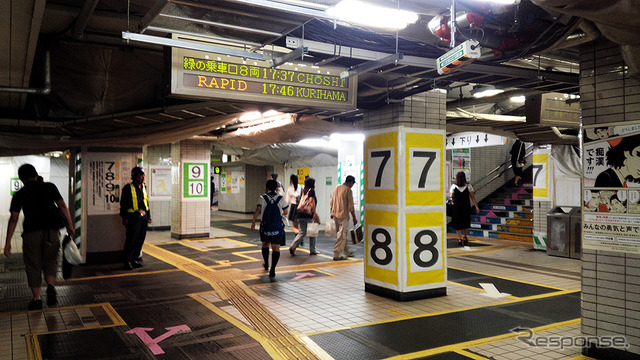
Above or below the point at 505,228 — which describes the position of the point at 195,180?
above

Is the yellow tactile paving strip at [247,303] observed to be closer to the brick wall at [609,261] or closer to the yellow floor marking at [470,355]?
the yellow floor marking at [470,355]

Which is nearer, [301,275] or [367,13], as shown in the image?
[367,13]

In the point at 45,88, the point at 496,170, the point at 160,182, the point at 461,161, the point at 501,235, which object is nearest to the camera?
the point at 45,88

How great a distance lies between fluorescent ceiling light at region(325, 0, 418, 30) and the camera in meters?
3.55

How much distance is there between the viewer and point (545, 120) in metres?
7.79

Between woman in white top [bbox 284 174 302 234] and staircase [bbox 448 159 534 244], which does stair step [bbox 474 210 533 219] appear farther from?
woman in white top [bbox 284 174 302 234]

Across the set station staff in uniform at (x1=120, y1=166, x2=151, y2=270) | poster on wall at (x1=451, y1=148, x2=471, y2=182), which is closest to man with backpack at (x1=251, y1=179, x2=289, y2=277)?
station staff in uniform at (x1=120, y1=166, x2=151, y2=270)

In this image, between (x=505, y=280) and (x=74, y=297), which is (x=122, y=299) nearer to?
(x=74, y=297)

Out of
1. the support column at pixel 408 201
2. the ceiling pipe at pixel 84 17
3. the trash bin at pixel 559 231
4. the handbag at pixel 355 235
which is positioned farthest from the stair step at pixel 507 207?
the ceiling pipe at pixel 84 17

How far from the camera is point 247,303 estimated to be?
6648 mm

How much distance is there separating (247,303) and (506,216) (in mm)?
10682

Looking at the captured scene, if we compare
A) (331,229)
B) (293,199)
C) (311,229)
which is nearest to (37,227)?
(311,229)

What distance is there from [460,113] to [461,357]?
5.72 m

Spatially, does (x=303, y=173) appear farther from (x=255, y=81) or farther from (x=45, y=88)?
(x=255, y=81)
